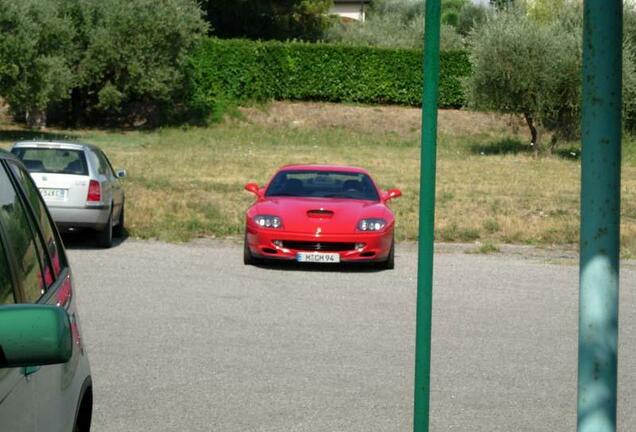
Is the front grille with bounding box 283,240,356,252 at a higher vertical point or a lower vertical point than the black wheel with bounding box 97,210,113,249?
higher

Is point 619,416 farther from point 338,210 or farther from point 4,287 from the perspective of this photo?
point 338,210

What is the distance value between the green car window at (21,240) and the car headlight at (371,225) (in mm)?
10650

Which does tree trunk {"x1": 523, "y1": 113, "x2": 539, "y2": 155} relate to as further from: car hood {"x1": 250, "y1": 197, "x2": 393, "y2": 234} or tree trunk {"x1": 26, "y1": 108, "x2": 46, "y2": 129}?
car hood {"x1": 250, "y1": 197, "x2": 393, "y2": 234}

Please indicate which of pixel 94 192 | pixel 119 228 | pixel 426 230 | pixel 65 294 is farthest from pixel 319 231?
pixel 426 230

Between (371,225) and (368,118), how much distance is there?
34.8 meters

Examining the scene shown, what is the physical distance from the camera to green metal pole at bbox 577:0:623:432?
3611mm

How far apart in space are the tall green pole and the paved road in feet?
9.62

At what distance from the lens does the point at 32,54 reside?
41.5m

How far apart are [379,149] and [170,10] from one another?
11.6m

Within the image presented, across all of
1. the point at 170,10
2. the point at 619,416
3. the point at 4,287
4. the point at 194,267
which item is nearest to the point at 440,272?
the point at 194,267

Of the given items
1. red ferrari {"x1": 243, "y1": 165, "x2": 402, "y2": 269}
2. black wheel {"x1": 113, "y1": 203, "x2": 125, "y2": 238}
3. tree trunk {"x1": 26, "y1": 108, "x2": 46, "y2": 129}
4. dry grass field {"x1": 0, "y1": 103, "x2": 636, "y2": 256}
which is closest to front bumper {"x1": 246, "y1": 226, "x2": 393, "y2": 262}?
red ferrari {"x1": 243, "y1": 165, "x2": 402, "y2": 269}

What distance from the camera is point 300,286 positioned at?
542 inches

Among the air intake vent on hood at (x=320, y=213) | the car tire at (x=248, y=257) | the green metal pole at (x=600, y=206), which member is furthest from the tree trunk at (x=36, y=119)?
the green metal pole at (x=600, y=206)

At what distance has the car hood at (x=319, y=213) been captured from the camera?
14914 mm
